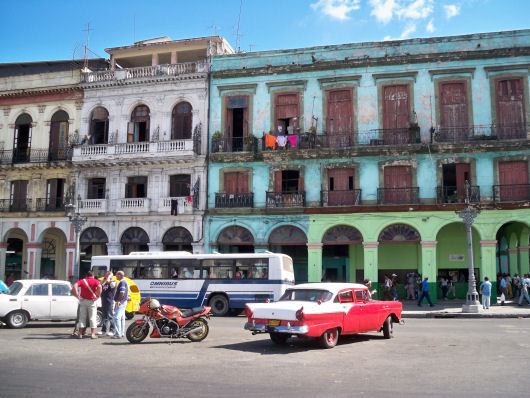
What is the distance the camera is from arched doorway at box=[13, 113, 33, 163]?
112 feet

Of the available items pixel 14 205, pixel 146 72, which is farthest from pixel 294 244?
pixel 14 205

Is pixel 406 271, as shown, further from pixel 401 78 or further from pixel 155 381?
pixel 155 381

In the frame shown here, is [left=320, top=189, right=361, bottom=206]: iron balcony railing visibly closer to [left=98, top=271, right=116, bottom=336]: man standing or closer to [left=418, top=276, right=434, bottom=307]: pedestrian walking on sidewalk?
[left=418, top=276, right=434, bottom=307]: pedestrian walking on sidewalk

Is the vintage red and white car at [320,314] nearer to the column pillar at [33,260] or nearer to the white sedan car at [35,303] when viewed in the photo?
the white sedan car at [35,303]

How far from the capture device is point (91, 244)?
32750 millimetres

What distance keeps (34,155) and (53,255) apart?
668cm

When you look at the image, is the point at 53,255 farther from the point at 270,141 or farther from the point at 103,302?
the point at 103,302

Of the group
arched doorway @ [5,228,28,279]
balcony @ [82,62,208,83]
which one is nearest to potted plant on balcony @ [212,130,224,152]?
balcony @ [82,62,208,83]

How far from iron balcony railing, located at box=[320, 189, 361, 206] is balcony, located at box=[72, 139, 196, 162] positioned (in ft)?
26.0

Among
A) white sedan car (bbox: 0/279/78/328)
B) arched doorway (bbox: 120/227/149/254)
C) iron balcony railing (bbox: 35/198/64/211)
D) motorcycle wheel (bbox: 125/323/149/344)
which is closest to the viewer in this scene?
motorcycle wheel (bbox: 125/323/149/344)

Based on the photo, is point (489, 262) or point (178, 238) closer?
point (489, 262)

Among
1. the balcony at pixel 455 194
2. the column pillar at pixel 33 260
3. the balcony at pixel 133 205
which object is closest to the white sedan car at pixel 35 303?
the balcony at pixel 133 205

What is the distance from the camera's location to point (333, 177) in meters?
29.2

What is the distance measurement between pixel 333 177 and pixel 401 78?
6.50 metres
